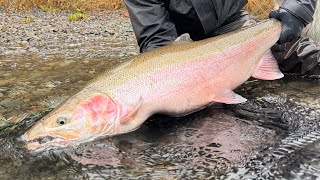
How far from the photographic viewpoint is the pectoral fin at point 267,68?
3.21 meters

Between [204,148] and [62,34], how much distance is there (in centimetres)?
573

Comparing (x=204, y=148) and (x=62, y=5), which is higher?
(x=204, y=148)

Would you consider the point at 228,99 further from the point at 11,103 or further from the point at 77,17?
the point at 77,17

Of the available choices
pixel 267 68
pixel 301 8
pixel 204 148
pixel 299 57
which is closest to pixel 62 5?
pixel 299 57

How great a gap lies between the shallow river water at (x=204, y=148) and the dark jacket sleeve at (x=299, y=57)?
54 centimetres

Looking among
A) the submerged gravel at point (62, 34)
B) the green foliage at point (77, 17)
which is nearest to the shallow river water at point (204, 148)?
the submerged gravel at point (62, 34)

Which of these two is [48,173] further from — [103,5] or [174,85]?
[103,5]

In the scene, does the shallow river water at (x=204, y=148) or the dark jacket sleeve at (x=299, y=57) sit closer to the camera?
the shallow river water at (x=204, y=148)

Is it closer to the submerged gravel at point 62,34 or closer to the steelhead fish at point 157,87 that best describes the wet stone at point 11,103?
the steelhead fish at point 157,87

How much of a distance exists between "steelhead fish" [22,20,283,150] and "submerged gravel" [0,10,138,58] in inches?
112

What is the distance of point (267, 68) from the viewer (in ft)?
10.7

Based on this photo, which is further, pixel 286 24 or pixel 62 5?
pixel 62 5

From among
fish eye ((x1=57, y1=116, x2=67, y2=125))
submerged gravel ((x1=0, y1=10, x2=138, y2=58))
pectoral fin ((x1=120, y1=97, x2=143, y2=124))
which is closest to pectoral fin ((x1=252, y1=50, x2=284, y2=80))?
pectoral fin ((x1=120, y1=97, x2=143, y2=124))

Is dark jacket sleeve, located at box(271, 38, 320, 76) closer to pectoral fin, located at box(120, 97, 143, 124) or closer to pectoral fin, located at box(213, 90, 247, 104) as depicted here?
pectoral fin, located at box(213, 90, 247, 104)
